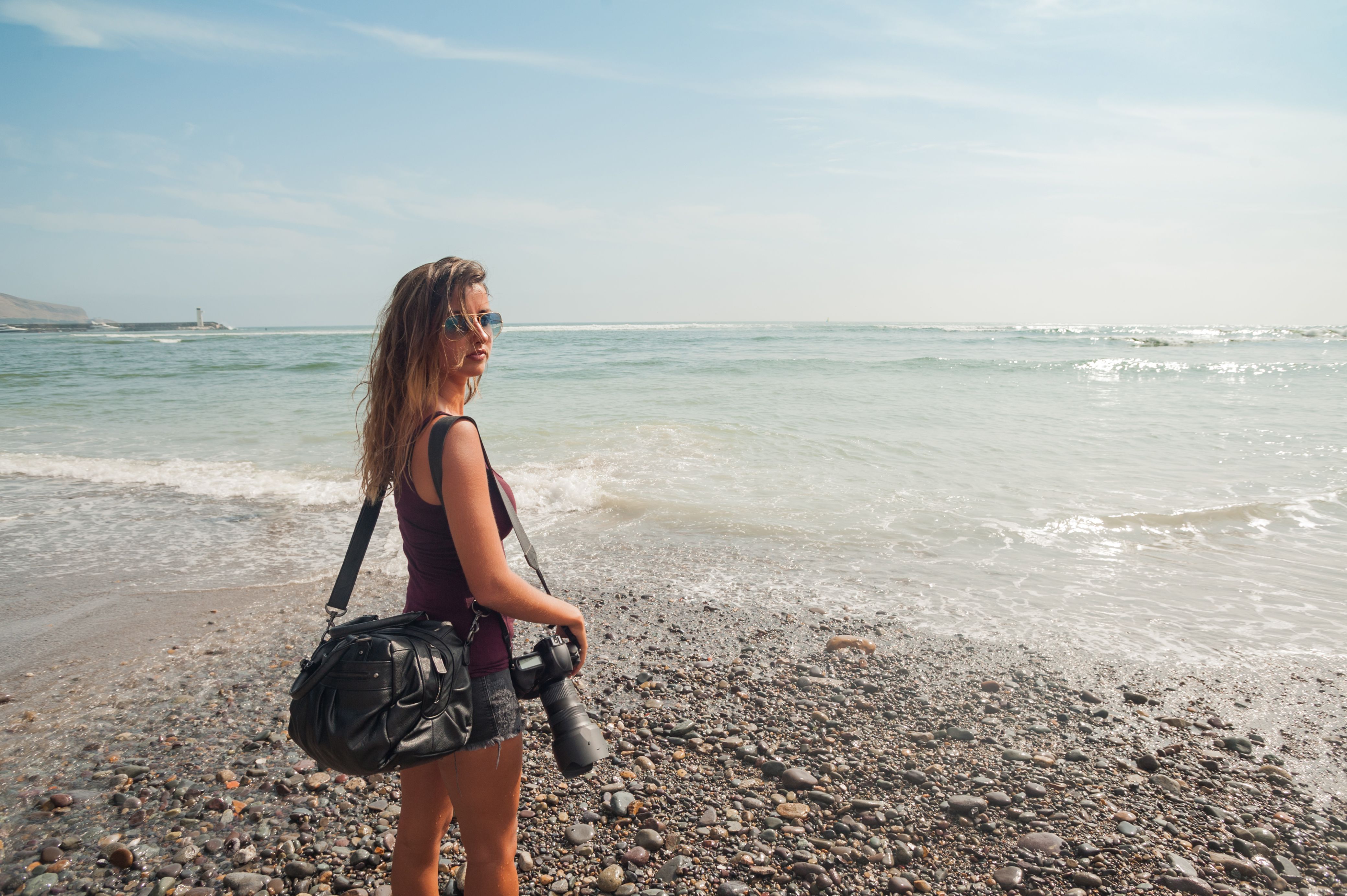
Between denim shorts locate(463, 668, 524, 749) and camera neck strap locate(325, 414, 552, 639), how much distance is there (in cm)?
12

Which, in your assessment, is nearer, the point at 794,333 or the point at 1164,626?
the point at 1164,626

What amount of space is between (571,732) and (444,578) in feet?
1.96

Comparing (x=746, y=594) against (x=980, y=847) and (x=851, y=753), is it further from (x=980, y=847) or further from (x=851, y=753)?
(x=980, y=847)

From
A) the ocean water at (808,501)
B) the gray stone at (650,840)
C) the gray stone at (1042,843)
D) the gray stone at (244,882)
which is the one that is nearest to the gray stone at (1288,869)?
the gray stone at (1042,843)

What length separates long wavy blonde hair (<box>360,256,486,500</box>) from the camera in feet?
6.57

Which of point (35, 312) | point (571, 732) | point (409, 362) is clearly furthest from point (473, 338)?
point (35, 312)

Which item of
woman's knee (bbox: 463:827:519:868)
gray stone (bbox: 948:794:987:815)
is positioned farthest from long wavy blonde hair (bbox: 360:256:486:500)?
gray stone (bbox: 948:794:987:815)

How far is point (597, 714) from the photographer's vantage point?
4215 millimetres

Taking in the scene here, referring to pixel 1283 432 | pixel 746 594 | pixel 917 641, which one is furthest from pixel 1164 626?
pixel 1283 432

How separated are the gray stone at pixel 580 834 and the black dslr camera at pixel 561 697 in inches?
→ 50.2

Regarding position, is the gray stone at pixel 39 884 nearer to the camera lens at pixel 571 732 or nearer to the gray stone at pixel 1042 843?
the camera lens at pixel 571 732

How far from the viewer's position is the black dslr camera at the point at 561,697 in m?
2.05

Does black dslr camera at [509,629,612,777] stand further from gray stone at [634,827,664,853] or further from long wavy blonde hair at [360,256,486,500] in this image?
gray stone at [634,827,664,853]

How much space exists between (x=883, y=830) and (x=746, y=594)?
3.12m
